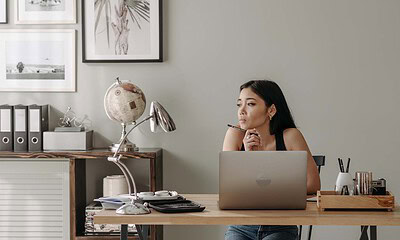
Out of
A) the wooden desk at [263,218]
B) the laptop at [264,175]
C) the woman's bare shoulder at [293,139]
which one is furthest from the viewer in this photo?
the woman's bare shoulder at [293,139]

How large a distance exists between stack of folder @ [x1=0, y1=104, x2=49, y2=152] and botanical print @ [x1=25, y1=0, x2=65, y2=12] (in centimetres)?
→ 69

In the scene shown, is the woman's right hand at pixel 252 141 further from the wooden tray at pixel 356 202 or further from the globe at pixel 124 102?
the globe at pixel 124 102

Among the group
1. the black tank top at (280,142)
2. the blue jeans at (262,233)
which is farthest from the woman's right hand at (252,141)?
the blue jeans at (262,233)

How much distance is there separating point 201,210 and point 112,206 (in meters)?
0.40

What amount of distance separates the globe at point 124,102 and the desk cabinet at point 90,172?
24 cm

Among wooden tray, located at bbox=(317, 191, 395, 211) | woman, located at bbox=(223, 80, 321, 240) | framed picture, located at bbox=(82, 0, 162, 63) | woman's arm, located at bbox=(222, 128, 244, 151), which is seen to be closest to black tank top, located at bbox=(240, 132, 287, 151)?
woman, located at bbox=(223, 80, 321, 240)

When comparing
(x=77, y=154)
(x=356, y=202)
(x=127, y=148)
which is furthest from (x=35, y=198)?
(x=356, y=202)

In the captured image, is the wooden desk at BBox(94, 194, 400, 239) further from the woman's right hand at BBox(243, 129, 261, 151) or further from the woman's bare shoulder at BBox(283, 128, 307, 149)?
the woman's bare shoulder at BBox(283, 128, 307, 149)

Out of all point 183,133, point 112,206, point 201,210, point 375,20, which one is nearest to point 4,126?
point 183,133

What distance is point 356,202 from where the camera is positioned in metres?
3.03

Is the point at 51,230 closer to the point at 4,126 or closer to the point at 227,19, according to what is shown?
the point at 4,126

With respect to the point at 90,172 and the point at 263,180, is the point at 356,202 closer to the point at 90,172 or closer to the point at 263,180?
the point at 263,180

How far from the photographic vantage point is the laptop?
296 cm

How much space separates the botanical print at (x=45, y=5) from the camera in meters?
5.02
